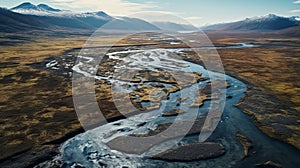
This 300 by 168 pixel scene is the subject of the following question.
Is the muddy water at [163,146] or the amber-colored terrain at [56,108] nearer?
the muddy water at [163,146]

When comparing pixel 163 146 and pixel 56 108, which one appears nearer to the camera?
pixel 163 146

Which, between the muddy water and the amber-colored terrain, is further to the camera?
the amber-colored terrain

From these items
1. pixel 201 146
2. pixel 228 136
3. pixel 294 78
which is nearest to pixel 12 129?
pixel 201 146

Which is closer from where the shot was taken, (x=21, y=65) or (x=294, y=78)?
(x=294, y=78)

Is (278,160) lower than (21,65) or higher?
lower

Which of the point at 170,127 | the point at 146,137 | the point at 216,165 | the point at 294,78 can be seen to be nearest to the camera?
the point at 216,165

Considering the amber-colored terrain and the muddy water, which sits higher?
the amber-colored terrain

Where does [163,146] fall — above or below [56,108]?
below

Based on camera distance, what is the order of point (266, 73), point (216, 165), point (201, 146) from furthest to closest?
point (266, 73) → point (201, 146) → point (216, 165)

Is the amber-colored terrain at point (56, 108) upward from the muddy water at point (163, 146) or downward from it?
upward

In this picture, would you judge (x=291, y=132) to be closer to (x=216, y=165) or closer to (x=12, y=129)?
(x=216, y=165)
